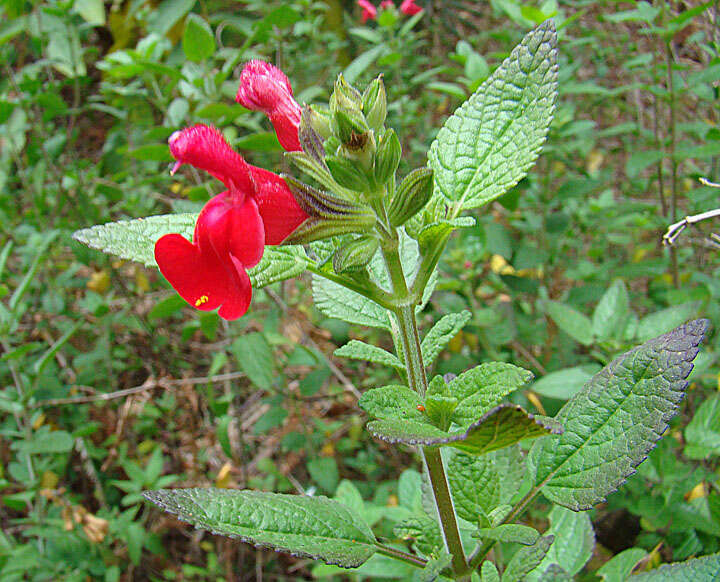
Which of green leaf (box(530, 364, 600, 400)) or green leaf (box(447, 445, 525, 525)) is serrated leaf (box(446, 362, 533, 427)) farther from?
green leaf (box(530, 364, 600, 400))

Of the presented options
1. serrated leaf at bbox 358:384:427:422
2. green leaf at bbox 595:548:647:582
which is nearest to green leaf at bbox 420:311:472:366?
serrated leaf at bbox 358:384:427:422

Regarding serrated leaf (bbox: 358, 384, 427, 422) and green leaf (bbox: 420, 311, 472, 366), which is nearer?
serrated leaf (bbox: 358, 384, 427, 422)

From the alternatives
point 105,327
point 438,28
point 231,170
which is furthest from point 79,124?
point 231,170

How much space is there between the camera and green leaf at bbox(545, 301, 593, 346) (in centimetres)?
143

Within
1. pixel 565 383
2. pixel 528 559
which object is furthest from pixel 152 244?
pixel 565 383

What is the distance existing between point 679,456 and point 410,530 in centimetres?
125

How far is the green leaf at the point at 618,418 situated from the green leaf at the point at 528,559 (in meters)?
0.05

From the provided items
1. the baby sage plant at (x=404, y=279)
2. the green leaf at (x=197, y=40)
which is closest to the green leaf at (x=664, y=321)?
the baby sage plant at (x=404, y=279)

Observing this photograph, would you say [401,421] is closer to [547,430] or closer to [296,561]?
[547,430]

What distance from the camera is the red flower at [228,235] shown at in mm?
638

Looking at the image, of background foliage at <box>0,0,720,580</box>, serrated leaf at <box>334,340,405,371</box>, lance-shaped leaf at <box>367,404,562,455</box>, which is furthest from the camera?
background foliage at <box>0,0,720,580</box>

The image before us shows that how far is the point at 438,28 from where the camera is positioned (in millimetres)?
3672

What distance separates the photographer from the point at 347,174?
0.62 meters

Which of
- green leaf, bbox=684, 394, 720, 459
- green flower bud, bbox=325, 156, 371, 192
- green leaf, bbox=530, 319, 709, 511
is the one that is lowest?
green leaf, bbox=684, 394, 720, 459
